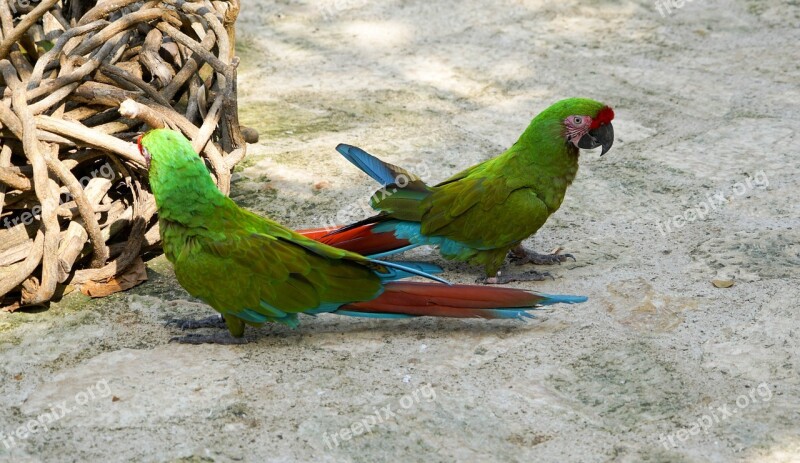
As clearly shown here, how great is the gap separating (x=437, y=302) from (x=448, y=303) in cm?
3

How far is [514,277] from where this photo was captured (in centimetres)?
284

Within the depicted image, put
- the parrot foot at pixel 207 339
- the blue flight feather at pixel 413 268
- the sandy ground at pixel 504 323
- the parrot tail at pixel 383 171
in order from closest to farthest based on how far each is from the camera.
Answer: the sandy ground at pixel 504 323
the blue flight feather at pixel 413 268
the parrot foot at pixel 207 339
the parrot tail at pixel 383 171

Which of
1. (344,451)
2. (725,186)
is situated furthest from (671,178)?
(344,451)

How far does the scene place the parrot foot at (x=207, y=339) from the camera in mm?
2494

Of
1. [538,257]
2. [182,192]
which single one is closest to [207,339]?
[182,192]

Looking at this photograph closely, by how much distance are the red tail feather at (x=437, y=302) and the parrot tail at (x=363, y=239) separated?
0.38m

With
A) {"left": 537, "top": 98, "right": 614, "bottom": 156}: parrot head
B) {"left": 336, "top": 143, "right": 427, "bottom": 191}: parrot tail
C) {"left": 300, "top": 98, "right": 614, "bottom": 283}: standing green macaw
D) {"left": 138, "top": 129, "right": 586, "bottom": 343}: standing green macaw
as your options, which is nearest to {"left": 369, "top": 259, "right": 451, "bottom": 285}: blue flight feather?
{"left": 138, "top": 129, "right": 586, "bottom": 343}: standing green macaw

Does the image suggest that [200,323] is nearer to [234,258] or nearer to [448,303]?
[234,258]

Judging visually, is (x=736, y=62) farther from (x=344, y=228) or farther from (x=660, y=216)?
(x=344, y=228)

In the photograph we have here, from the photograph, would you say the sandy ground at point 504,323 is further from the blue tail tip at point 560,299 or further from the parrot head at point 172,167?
the parrot head at point 172,167

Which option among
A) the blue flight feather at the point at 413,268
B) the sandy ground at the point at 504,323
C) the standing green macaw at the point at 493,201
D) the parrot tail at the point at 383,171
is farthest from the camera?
the parrot tail at the point at 383,171

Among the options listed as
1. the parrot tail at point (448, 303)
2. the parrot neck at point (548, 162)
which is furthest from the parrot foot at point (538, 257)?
the parrot tail at point (448, 303)

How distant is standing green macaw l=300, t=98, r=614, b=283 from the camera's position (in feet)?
8.96

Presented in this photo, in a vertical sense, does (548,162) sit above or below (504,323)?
above
